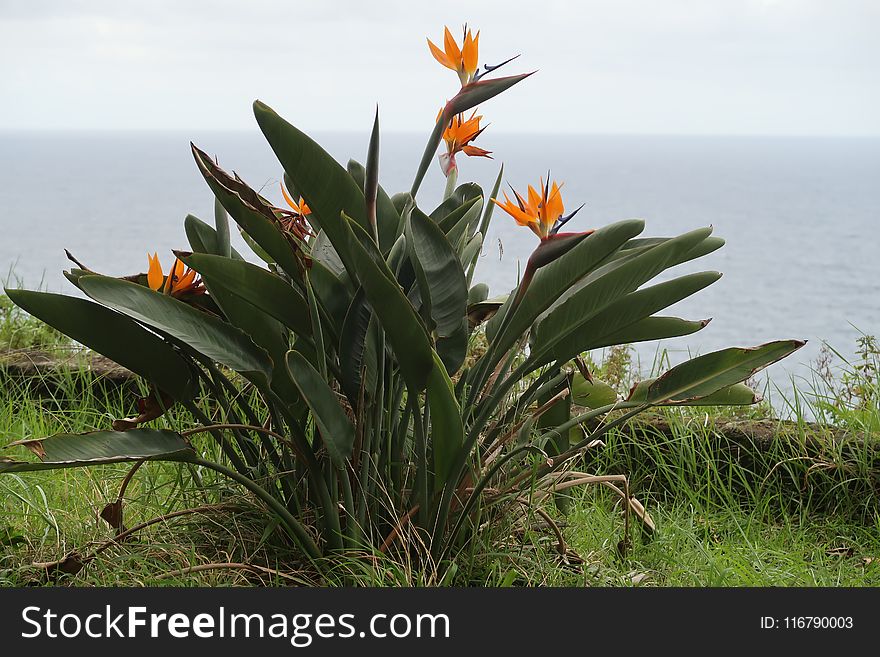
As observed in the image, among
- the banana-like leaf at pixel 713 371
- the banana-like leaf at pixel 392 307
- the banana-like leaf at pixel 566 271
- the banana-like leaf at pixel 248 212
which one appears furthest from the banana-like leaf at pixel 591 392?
the banana-like leaf at pixel 248 212

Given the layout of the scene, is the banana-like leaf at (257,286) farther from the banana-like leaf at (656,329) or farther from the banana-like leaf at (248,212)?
the banana-like leaf at (656,329)

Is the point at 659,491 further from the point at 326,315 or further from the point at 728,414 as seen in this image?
the point at 326,315

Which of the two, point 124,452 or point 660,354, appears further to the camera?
point 660,354

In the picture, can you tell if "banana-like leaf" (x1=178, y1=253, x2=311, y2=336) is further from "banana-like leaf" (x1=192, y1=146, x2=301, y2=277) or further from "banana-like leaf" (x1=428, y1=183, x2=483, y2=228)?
"banana-like leaf" (x1=428, y1=183, x2=483, y2=228)

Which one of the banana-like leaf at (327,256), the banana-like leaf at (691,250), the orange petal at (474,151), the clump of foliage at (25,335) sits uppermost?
the orange petal at (474,151)

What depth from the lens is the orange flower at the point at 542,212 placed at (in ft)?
3.21

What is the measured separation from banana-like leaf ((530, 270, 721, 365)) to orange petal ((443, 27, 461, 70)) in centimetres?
34

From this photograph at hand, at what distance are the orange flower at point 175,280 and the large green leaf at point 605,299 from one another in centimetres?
48

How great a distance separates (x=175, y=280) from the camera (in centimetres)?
114

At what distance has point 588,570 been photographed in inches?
49.3

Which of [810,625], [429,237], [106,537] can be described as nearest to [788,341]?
[810,625]

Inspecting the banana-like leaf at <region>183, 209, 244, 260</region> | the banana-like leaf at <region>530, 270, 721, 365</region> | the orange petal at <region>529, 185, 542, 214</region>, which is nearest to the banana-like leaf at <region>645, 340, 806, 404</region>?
the banana-like leaf at <region>530, 270, 721, 365</region>

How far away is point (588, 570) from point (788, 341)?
0.44m

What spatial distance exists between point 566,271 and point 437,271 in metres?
0.16
